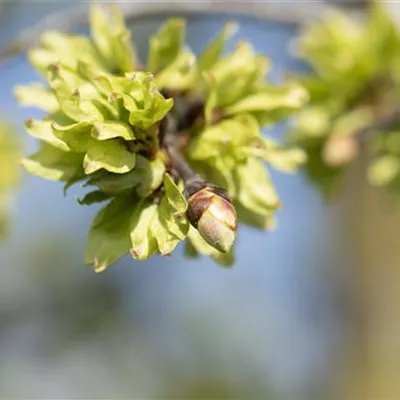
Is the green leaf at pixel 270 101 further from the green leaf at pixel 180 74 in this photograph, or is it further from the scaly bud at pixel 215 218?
the scaly bud at pixel 215 218

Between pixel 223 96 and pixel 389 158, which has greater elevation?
pixel 389 158

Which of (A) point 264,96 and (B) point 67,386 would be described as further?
(B) point 67,386

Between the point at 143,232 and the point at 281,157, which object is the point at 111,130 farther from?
the point at 281,157

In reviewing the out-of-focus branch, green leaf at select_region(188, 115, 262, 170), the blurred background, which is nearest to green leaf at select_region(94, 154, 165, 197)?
green leaf at select_region(188, 115, 262, 170)

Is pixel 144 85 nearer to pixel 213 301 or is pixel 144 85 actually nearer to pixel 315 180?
pixel 315 180

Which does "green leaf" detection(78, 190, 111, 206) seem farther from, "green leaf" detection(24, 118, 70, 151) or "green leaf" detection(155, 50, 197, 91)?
"green leaf" detection(155, 50, 197, 91)

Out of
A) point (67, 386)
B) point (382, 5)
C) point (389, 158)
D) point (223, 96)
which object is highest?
point (382, 5)

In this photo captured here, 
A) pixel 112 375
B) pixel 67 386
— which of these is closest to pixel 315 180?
pixel 67 386
